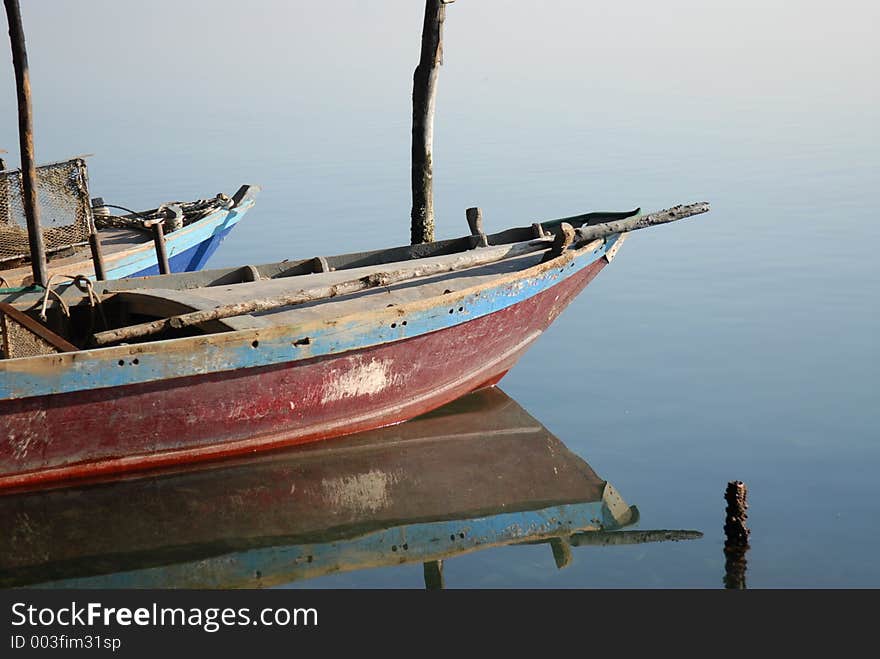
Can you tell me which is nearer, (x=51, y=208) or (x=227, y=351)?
(x=227, y=351)

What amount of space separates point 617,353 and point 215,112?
38.9 meters

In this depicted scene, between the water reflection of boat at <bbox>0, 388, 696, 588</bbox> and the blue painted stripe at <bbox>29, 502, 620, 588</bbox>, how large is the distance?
0.01 metres

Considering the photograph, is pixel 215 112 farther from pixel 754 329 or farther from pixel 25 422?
pixel 25 422

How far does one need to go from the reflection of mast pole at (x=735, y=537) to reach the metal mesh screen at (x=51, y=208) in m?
8.24

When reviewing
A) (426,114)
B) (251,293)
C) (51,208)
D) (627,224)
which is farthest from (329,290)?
(51,208)

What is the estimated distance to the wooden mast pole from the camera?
43.4ft

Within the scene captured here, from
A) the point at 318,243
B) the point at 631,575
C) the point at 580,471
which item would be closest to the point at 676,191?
the point at 318,243

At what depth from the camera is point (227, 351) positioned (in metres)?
9.20

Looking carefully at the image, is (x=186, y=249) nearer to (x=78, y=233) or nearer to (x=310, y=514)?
(x=78, y=233)

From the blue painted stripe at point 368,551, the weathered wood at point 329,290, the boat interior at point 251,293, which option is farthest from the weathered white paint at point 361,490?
the weathered wood at point 329,290

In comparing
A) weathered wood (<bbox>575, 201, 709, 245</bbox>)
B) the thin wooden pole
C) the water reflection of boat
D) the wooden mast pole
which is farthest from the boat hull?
weathered wood (<bbox>575, 201, 709, 245</bbox>)

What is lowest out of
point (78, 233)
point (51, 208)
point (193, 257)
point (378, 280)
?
point (378, 280)

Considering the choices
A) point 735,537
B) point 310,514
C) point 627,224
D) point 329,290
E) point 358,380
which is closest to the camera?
point 735,537

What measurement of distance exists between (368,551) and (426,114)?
6.34m
